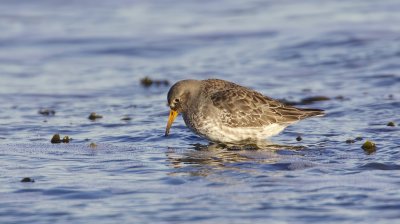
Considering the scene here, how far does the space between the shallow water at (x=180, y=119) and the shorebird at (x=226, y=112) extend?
316mm

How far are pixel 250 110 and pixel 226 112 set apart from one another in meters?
0.41

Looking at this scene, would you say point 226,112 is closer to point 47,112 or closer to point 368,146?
point 368,146

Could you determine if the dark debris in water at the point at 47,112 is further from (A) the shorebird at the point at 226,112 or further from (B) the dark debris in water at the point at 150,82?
(A) the shorebird at the point at 226,112

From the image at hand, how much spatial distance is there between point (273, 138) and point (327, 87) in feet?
13.1

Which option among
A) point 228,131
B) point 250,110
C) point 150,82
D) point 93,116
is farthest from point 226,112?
point 150,82

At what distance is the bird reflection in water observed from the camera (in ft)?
35.3

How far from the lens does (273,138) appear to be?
13055 mm

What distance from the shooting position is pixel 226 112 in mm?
12305

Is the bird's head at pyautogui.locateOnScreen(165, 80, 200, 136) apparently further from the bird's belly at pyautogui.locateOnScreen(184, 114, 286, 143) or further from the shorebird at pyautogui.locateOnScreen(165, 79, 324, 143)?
the bird's belly at pyautogui.locateOnScreen(184, 114, 286, 143)

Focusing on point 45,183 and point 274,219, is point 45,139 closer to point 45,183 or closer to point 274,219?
point 45,183

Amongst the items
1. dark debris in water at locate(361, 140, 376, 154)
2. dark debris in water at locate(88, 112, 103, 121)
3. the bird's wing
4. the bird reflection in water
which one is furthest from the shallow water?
the bird's wing

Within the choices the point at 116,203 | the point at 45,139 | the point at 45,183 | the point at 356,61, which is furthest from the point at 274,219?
the point at 356,61

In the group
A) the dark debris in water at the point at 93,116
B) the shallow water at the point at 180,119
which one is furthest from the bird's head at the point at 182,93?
the dark debris in water at the point at 93,116

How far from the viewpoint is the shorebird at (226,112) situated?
12266 millimetres
